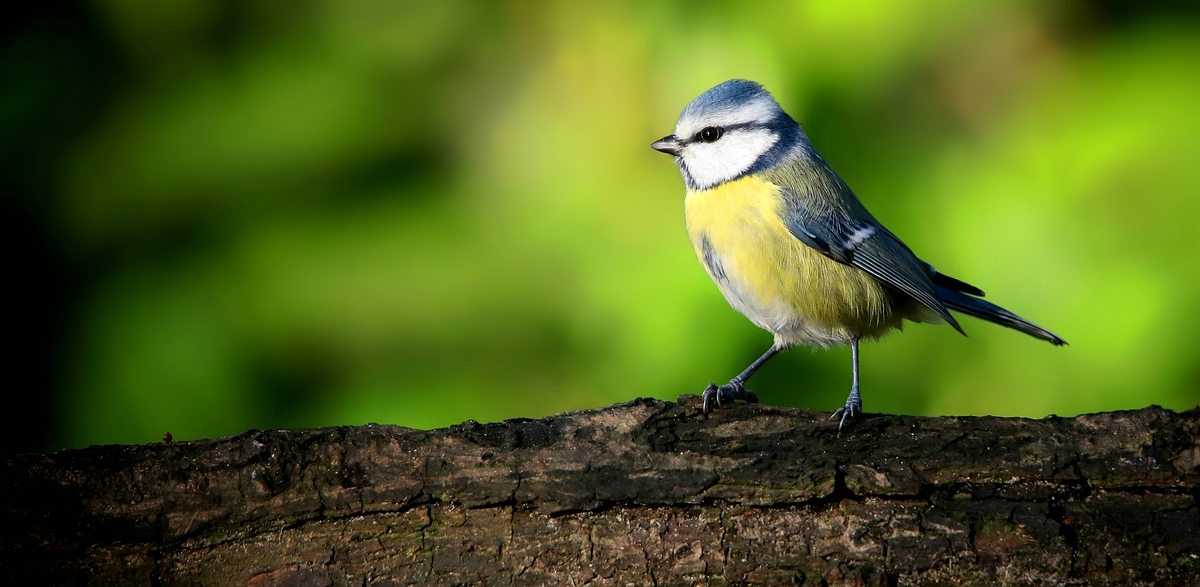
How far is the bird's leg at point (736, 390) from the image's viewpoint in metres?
1.56

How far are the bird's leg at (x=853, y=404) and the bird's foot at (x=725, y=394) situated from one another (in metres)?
0.18

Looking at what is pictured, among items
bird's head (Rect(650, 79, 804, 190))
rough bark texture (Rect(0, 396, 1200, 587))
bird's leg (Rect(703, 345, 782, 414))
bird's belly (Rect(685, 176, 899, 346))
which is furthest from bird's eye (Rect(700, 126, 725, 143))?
rough bark texture (Rect(0, 396, 1200, 587))

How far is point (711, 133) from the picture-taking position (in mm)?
1922

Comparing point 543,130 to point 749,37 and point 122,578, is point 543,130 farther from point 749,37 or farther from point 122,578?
point 122,578

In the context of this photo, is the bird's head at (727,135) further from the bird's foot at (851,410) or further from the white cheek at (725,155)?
the bird's foot at (851,410)

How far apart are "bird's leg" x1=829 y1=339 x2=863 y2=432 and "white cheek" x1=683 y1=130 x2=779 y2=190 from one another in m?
0.42

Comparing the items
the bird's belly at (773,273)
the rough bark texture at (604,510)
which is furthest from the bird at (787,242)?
the rough bark texture at (604,510)

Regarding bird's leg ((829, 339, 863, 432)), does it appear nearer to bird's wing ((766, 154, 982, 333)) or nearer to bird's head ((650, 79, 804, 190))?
bird's wing ((766, 154, 982, 333))

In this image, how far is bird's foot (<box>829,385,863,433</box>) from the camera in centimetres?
142

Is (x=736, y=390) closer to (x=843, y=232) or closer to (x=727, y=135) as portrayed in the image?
(x=843, y=232)

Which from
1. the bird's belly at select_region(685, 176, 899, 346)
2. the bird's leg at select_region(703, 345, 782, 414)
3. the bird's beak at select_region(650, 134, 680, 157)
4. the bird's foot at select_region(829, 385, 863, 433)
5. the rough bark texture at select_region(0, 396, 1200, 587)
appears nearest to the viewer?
the rough bark texture at select_region(0, 396, 1200, 587)

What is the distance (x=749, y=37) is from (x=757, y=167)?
1.02 ft

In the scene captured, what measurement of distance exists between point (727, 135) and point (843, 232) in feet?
1.01

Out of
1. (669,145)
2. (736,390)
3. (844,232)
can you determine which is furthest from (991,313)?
(669,145)
